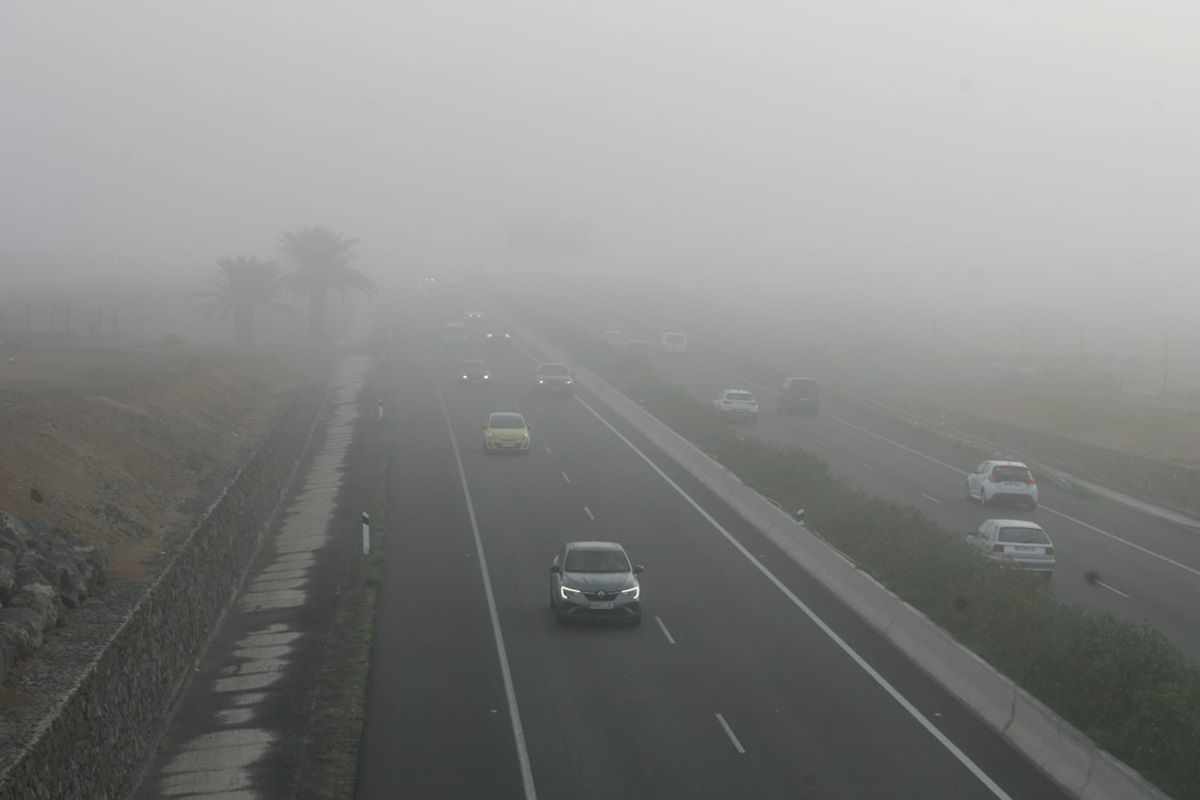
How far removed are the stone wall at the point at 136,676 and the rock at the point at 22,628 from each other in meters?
0.86

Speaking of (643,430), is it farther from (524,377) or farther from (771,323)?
(771,323)

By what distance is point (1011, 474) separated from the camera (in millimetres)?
37062

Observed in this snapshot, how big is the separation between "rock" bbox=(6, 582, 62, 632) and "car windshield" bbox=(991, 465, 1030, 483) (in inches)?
1072

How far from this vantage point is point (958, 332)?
128 m

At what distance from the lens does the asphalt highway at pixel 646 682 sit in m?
16.2

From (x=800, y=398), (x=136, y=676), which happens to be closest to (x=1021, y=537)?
(x=136, y=676)

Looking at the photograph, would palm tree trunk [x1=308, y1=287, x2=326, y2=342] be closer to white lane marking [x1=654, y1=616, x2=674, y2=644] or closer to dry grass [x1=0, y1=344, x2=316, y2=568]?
dry grass [x1=0, y1=344, x2=316, y2=568]

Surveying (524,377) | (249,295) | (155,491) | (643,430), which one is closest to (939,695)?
(155,491)

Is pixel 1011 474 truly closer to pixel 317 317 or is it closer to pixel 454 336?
pixel 454 336

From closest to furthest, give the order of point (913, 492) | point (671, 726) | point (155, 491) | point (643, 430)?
1. point (671, 726)
2. point (155, 491)
3. point (913, 492)
4. point (643, 430)

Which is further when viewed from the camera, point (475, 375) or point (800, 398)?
point (475, 375)

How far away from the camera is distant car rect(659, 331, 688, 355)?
88.9 metres

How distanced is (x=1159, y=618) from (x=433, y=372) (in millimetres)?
54094

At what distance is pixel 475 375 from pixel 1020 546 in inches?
1701
